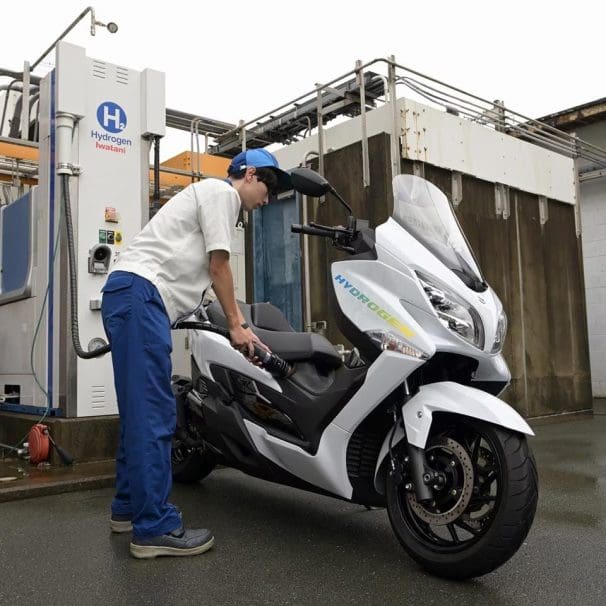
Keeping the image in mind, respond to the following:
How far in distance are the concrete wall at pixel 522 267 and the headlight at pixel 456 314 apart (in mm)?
3901

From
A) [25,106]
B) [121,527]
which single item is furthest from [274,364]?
[25,106]

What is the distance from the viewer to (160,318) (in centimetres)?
284

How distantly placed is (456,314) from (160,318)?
123 cm

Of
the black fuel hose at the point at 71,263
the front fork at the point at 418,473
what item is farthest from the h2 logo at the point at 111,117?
the front fork at the point at 418,473

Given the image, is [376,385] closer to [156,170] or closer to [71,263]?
[71,263]

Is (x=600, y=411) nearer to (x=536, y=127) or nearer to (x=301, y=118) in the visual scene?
(x=536, y=127)

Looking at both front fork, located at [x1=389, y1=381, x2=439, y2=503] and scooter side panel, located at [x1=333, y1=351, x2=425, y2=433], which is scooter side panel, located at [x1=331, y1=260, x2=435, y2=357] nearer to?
scooter side panel, located at [x1=333, y1=351, x2=425, y2=433]

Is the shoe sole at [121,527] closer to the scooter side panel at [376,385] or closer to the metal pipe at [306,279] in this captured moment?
the scooter side panel at [376,385]

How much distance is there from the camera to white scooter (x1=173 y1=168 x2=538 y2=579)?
236 centimetres

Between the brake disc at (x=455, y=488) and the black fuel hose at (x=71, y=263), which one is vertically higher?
the black fuel hose at (x=71, y=263)

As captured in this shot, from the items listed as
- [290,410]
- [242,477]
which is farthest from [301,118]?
[290,410]

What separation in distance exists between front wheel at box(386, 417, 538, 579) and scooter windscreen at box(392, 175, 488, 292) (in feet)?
2.03

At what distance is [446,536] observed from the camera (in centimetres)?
290

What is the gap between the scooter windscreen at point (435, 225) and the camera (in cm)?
270
